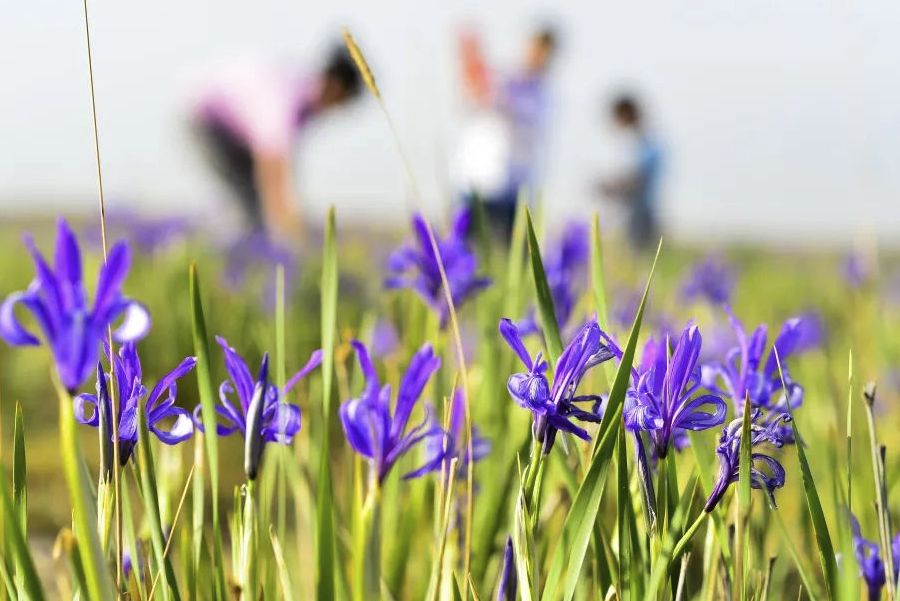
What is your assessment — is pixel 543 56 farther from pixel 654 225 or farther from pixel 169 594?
pixel 169 594

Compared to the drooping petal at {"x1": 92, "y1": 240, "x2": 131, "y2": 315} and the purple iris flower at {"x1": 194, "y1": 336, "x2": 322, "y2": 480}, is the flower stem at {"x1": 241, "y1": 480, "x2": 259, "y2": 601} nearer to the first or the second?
the purple iris flower at {"x1": 194, "y1": 336, "x2": 322, "y2": 480}

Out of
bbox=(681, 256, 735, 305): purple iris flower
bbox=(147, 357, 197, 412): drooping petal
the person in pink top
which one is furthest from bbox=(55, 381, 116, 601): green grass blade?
the person in pink top

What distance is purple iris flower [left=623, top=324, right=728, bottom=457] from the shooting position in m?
0.59

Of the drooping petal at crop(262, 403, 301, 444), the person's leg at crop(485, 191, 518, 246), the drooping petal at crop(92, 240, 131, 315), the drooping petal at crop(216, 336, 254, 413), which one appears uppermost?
the person's leg at crop(485, 191, 518, 246)

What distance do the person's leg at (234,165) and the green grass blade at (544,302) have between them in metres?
4.37

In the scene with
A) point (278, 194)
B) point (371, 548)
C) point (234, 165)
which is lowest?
point (371, 548)

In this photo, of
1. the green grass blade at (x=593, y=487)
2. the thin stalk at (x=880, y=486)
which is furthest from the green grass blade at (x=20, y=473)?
the thin stalk at (x=880, y=486)

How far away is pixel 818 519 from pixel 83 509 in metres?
0.50

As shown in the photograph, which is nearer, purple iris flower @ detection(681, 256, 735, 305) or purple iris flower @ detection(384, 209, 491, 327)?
purple iris flower @ detection(384, 209, 491, 327)

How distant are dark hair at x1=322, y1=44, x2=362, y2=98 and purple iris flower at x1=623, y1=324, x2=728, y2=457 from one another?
3.90 m

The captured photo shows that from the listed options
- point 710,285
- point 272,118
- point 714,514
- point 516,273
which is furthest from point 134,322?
point 272,118

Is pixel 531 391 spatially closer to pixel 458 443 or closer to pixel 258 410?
pixel 258 410

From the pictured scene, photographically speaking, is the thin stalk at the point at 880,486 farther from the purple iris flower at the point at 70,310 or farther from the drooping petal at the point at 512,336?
the purple iris flower at the point at 70,310

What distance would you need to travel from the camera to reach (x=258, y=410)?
0.61 metres
